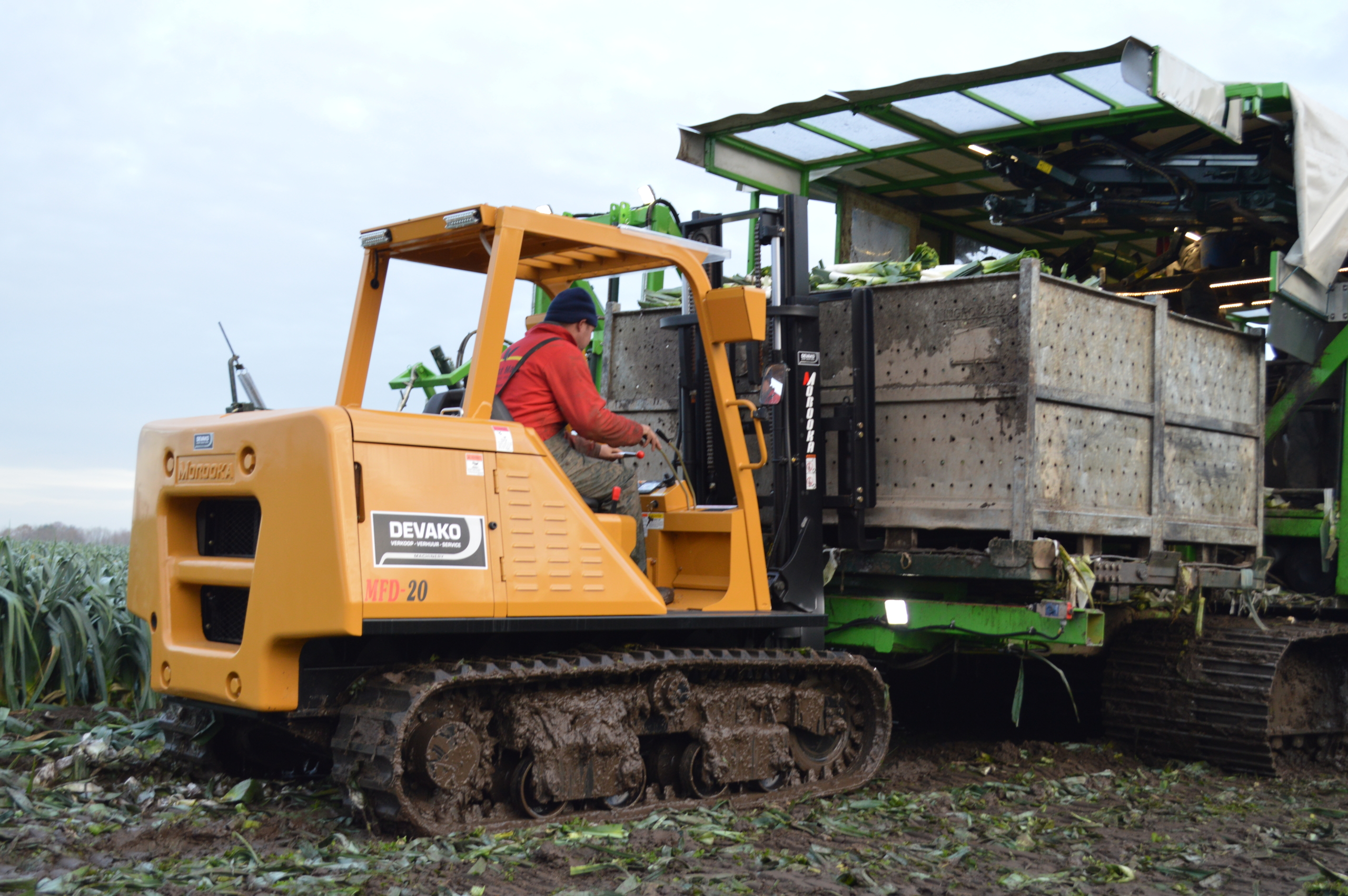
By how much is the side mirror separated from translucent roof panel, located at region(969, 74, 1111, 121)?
3.92m

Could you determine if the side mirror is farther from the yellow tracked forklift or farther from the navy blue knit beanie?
the navy blue knit beanie

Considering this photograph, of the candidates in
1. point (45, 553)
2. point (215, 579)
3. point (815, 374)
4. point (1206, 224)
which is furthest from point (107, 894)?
point (1206, 224)

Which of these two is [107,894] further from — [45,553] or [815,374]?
[45,553]

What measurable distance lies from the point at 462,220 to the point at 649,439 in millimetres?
1352

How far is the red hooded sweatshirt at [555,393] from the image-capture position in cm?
594

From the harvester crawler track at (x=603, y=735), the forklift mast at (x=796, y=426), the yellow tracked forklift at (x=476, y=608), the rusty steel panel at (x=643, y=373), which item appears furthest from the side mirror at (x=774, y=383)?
the rusty steel panel at (x=643, y=373)

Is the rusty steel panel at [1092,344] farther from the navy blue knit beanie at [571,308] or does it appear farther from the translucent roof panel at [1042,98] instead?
the navy blue knit beanie at [571,308]

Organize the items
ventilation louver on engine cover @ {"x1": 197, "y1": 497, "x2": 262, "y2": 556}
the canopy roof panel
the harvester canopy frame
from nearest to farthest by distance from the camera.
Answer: ventilation louver on engine cover @ {"x1": 197, "y1": 497, "x2": 262, "y2": 556}
the canopy roof panel
the harvester canopy frame

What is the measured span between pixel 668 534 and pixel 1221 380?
4115 mm

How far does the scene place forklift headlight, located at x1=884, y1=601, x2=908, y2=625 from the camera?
7.04 meters

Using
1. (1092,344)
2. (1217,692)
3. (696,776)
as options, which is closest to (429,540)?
(696,776)

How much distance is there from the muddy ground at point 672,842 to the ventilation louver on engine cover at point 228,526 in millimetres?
1057

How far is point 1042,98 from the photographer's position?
29.7ft

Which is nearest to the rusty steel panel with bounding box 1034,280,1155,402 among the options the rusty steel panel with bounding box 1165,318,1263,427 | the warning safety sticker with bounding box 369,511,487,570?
the rusty steel panel with bounding box 1165,318,1263,427
